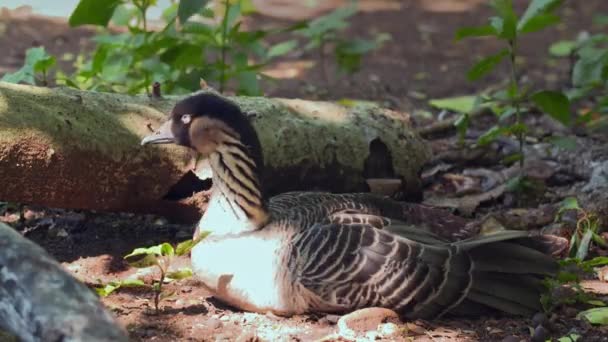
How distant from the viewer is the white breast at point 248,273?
427 cm

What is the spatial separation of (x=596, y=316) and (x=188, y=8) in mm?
2480

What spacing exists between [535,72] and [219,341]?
661cm

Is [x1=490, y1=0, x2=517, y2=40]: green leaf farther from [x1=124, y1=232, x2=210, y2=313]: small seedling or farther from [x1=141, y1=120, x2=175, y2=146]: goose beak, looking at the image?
[x1=124, y1=232, x2=210, y2=313]: small seedling

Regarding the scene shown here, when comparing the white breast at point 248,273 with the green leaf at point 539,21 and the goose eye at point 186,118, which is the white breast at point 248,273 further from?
the green leaf at point 539,21

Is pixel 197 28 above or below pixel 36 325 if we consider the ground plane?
above

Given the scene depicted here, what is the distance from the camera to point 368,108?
225 inches

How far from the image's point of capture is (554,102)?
5496 millimetres

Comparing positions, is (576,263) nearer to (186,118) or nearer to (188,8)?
(186,118)

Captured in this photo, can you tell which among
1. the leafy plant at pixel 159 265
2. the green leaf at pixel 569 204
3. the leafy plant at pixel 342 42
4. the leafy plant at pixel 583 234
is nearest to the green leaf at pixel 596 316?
the leafy plant at pixel 583 234

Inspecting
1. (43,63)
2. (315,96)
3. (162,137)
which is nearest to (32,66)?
(43,63)

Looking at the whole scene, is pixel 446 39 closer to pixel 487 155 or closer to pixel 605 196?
pixel 487 155

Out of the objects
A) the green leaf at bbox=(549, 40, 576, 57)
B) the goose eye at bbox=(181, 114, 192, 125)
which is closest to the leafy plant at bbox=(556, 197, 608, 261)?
the goose eye at bbox=(181, 114, 192, 125)

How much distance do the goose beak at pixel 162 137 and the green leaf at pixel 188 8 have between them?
61 cm

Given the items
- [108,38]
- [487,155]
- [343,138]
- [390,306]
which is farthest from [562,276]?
[108,38]
